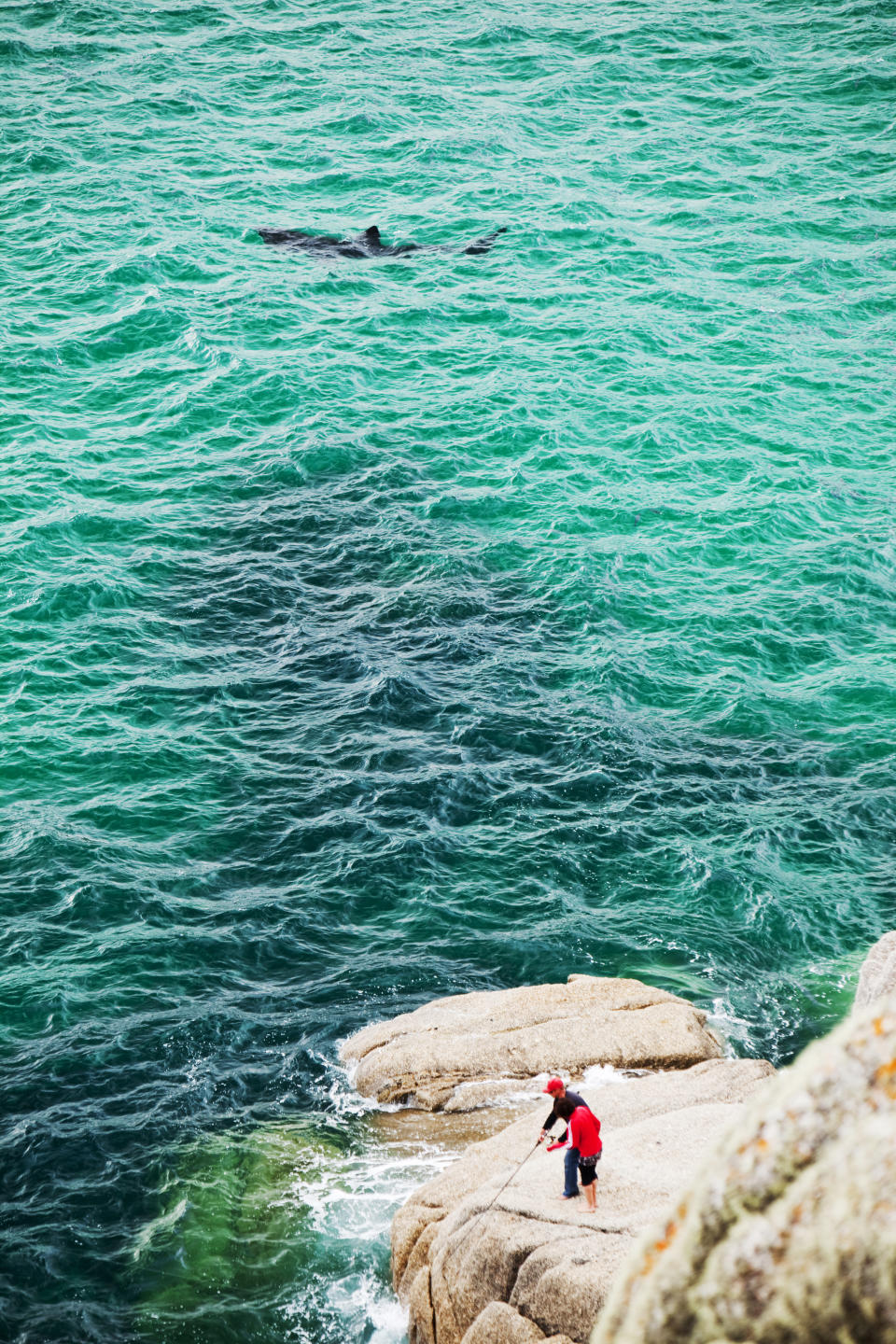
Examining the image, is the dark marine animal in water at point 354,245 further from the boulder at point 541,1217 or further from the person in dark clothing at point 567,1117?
the person in dark clothing at point 567,1117

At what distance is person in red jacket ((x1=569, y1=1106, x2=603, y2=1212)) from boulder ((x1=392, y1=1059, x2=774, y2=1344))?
27cm

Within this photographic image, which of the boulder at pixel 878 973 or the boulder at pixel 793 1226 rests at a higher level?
the boulder at pixel 793 1226

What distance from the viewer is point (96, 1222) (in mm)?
22062

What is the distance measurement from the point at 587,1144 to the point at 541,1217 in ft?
3.89

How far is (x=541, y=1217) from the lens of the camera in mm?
17266

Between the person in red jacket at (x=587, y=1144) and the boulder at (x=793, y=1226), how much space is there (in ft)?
34.6

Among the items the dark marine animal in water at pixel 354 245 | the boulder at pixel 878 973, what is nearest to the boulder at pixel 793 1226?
the boulder at pixel 878 973

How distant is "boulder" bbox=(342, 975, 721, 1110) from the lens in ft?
77.0

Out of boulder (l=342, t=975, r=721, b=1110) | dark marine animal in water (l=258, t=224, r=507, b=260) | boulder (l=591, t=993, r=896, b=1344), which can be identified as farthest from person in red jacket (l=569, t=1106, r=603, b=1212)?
dark marine animal in water (l=258, t=224, r=507, b=260)

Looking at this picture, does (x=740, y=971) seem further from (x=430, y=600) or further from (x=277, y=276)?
(x=277, y=276)

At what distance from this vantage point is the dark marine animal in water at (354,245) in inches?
2391

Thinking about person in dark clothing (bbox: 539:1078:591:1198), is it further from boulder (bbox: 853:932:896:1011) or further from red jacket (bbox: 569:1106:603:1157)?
boulder (bbox: 853:932:896:1011)

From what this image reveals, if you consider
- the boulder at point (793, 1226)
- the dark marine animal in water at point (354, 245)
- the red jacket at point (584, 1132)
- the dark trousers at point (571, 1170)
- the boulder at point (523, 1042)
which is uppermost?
the boulder at point (793, 1226)

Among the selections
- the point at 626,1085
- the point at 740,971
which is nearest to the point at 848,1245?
the point at 626,1085
